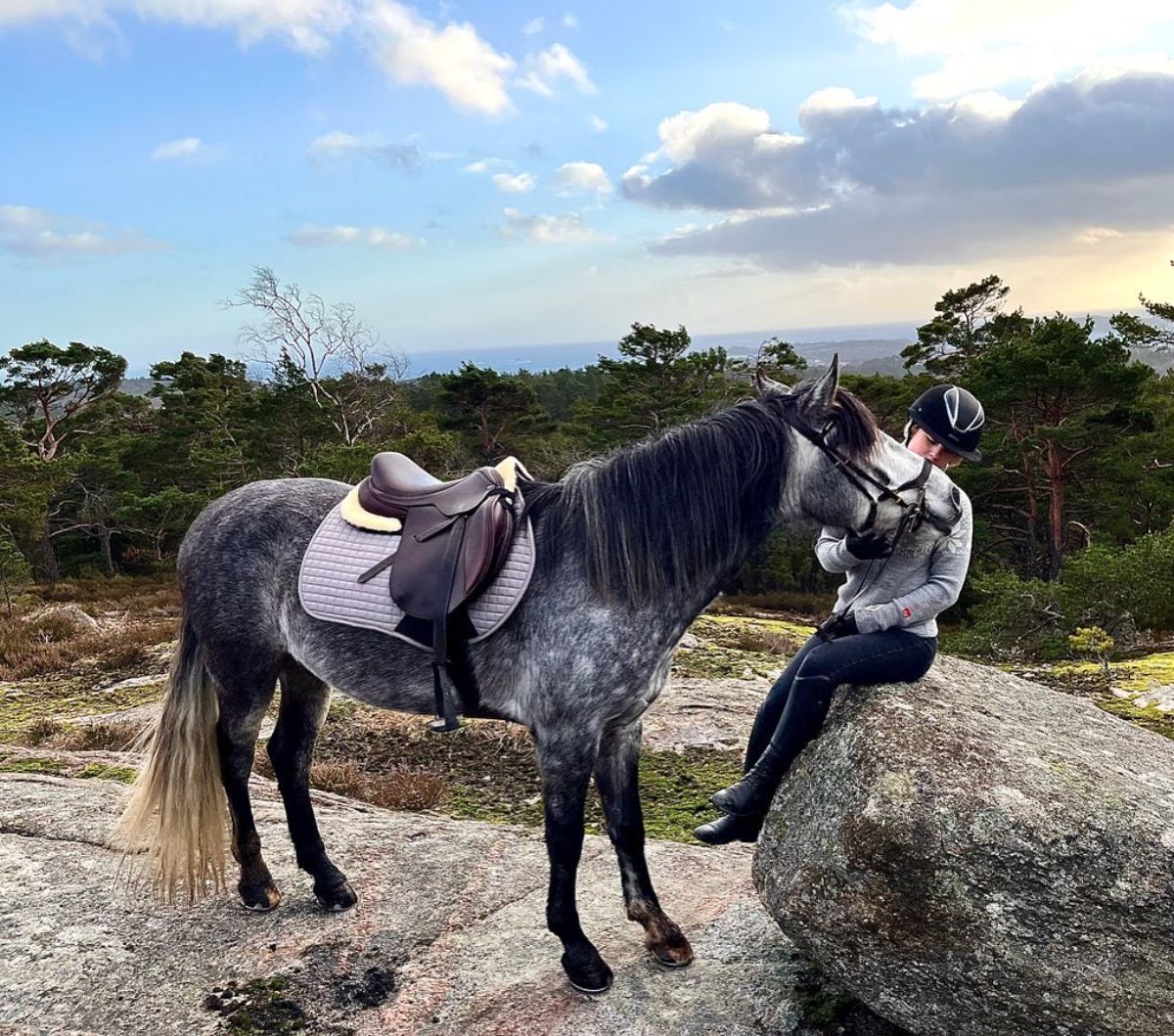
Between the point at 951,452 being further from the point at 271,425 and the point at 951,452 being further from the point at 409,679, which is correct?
the point at 271,425

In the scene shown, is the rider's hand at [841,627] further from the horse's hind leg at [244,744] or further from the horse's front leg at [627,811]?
the horse's hind leg at [244,744]

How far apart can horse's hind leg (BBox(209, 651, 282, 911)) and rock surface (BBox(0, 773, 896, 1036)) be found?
13cm

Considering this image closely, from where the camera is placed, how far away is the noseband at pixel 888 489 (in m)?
2.74

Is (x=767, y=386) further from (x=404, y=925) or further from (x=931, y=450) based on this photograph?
(x=404, y=925)

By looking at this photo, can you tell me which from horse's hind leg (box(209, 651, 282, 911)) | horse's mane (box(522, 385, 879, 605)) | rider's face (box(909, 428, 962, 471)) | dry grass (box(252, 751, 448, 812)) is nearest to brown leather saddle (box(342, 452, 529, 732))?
horse's mane (box(522, 385, 879, 605))

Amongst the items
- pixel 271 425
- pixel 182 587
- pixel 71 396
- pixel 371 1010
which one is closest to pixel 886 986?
pixel 371 1010

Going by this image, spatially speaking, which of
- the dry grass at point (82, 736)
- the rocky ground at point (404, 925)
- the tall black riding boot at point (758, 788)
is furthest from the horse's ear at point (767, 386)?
the dry grass at point (82, 736)

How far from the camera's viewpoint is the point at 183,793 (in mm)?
3627

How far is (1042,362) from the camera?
15.3m

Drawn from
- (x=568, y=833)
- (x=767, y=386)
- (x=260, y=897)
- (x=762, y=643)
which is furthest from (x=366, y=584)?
(x=762, y=643)

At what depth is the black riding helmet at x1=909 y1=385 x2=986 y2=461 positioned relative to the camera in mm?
2947

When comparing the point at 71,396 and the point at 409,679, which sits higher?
the point at 71,396

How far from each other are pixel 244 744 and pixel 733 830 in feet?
7.44

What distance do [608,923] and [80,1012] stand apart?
2.05 metres
